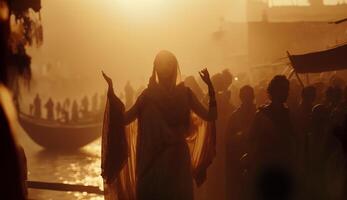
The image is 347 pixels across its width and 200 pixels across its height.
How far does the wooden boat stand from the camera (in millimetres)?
31641

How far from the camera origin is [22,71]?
5.77 metres

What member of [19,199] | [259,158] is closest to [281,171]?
[259,158]

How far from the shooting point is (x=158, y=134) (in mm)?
6312

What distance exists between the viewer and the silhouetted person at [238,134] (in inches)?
320

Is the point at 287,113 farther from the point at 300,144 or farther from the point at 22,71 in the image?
the point at 22,71

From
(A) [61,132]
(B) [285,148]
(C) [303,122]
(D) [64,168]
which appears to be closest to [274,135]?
(B) [285,148]

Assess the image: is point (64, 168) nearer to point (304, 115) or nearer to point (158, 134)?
point (304, 115)

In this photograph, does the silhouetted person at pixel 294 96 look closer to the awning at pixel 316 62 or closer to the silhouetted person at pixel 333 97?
the awning at pixel 316 62

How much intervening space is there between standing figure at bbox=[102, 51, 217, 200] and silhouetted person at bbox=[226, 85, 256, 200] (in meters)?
1.55

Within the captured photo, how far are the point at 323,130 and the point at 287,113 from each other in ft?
2.60

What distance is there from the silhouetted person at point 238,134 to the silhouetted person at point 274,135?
169 centimetres

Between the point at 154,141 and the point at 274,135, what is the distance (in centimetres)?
121

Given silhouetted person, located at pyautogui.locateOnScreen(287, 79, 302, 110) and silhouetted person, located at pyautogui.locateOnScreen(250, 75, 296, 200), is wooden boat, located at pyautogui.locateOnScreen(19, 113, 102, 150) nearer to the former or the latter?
silhouetted person, located at pyautogui.locateOnScreen(287, 79, 302, 110)

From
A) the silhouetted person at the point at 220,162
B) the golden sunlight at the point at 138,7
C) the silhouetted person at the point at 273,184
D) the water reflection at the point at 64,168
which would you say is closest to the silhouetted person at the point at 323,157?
the silhouetted person at the point at 273,184
